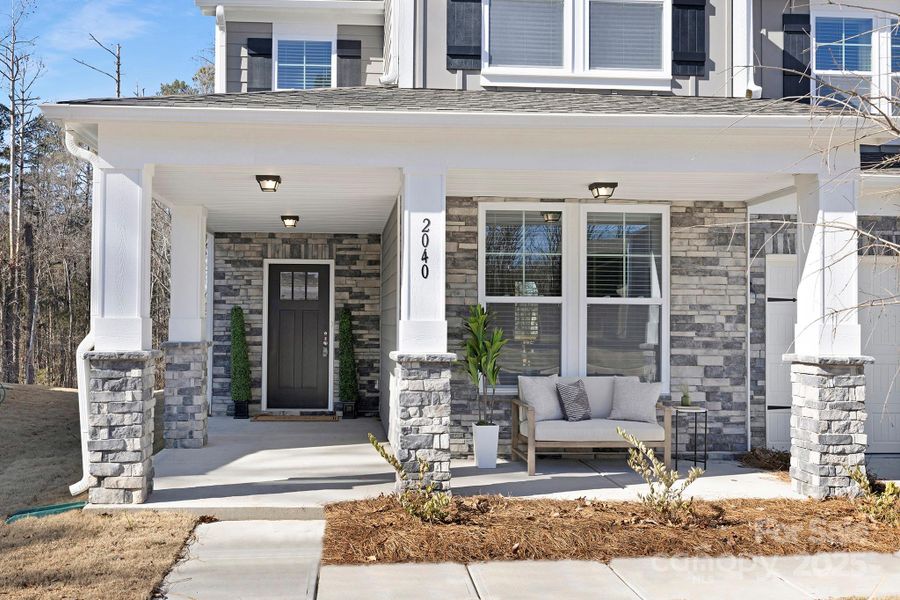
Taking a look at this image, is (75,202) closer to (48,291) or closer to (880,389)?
(48,291)

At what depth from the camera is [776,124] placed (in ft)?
19.9

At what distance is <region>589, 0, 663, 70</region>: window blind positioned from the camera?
791 cm

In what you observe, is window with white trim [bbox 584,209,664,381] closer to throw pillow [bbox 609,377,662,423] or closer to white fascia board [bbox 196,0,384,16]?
throw pillow [bbox 609,377,662,423]

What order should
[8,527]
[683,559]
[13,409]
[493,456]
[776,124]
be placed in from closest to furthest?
[683,559]
[8,527]
[776,124]
[493,456]
[13,409]

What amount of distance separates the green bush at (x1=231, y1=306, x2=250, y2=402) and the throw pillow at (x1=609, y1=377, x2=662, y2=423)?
17.2ft

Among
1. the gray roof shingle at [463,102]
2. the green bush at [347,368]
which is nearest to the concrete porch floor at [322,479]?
the green bush at [347,368]

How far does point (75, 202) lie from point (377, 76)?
11.3 metres

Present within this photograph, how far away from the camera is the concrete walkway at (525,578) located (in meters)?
4.23

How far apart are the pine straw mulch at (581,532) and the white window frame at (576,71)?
4.02 meters

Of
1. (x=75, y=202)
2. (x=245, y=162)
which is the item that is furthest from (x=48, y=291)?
(x=245, y=162)

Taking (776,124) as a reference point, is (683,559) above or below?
below

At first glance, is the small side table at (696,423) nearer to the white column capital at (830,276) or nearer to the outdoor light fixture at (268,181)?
the white column capital at (830,276)

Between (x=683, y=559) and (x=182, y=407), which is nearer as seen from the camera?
(x=683, y=559)

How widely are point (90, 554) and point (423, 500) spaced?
6.81 ft
